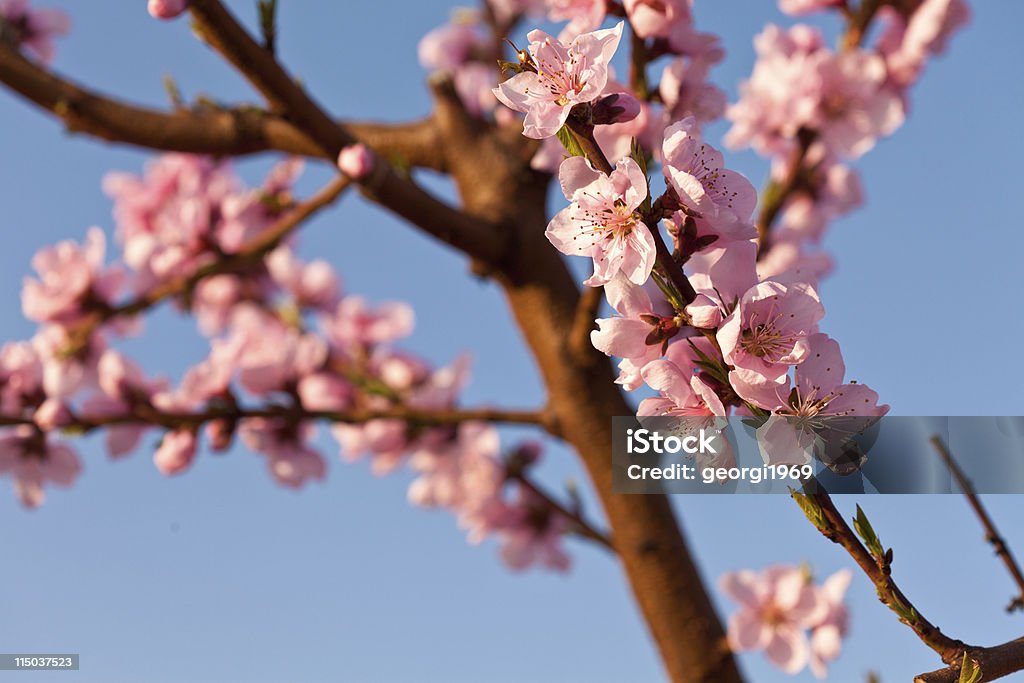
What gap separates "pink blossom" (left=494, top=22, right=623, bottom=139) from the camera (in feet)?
3.34

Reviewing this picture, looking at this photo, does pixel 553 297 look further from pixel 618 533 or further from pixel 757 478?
pixel 757 478

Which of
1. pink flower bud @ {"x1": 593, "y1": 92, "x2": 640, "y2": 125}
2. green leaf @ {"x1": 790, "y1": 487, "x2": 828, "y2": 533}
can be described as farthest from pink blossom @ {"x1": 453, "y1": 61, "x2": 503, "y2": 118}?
green leaf @ {"x1": 790, "y1": 487, "x2": 828, "y2": 533}

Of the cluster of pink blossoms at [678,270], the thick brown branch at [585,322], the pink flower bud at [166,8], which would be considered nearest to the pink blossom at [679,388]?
the cluster of pink blossoms at [678,270]

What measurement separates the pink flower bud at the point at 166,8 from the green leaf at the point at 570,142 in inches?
40.8

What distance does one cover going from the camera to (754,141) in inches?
144

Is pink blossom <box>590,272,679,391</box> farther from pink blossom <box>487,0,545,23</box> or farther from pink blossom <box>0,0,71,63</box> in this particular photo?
pink blossom <box>0,0,71,63</box>

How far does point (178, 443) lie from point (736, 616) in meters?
1.99

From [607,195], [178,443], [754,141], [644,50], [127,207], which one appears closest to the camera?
[607,195]

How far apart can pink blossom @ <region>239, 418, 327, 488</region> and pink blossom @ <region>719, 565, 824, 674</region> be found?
5.27ft

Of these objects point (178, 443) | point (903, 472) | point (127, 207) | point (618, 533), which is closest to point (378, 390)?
point (178, 443)

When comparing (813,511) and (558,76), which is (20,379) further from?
(813,511)

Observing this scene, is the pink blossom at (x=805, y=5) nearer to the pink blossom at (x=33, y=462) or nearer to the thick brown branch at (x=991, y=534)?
the thick brown branch at (x=991, y=534)

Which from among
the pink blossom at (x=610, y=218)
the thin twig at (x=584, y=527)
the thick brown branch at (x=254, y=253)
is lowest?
the pink blossom at (x=610, y=218)

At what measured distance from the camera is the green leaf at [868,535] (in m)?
0.91
